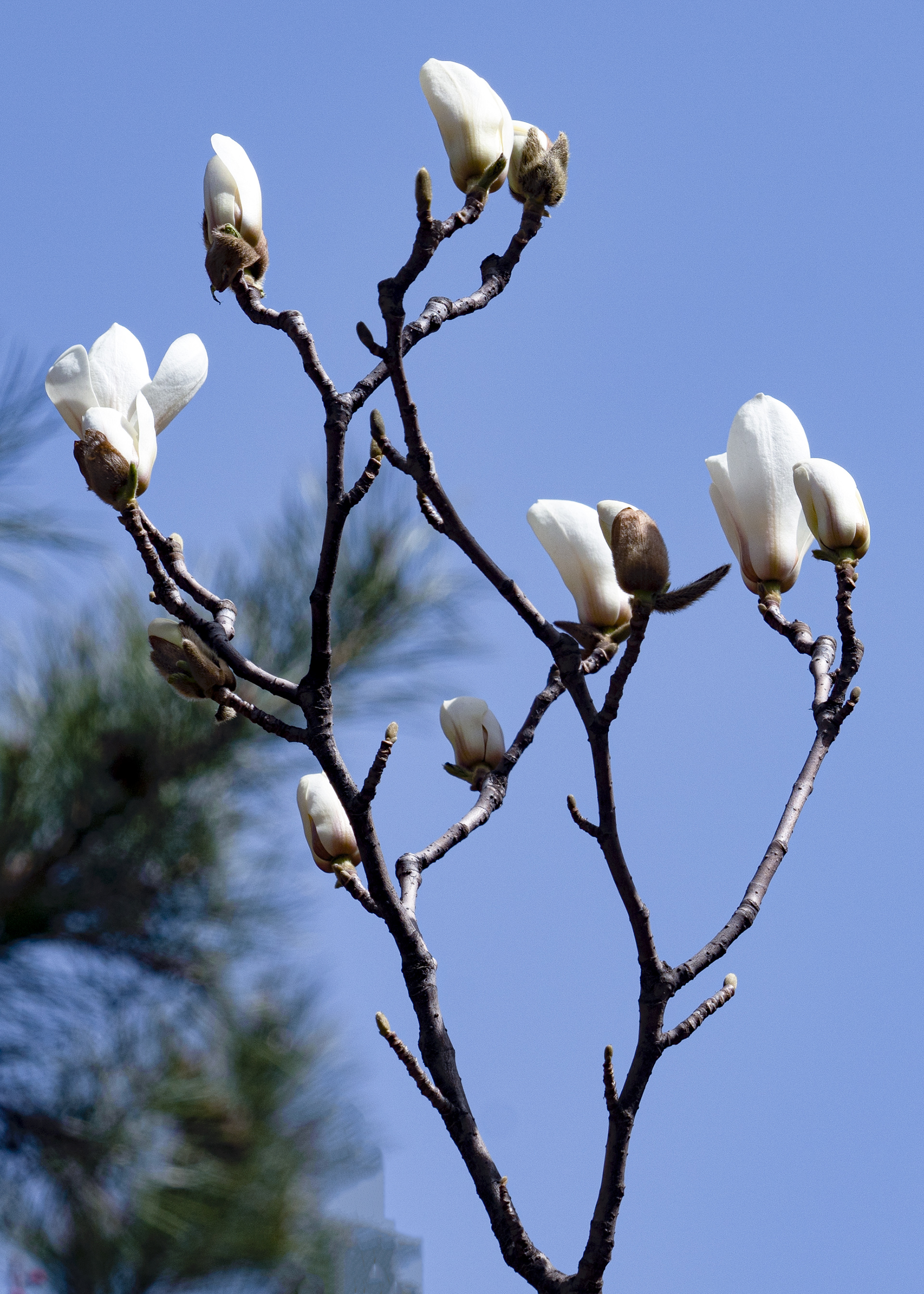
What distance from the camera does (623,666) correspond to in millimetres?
368

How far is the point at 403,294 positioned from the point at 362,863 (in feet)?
0.61

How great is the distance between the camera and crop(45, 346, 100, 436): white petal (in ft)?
1.43

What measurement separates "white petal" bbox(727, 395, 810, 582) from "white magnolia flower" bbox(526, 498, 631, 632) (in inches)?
2.3

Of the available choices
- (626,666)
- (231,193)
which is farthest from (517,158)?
(626,666)

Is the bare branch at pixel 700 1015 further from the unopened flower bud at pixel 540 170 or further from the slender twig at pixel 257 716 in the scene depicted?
the unopened flower bud at pixel 540 170

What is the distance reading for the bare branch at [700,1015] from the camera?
0.38 meters

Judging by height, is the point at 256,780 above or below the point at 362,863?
above

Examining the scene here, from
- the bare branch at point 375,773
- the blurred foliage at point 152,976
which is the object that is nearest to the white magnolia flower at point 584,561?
the bare branch at point 375,773

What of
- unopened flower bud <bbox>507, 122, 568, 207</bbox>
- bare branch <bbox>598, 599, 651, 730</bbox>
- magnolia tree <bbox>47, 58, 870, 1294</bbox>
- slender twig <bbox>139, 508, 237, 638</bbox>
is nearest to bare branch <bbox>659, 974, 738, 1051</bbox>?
magnolia tree <bbox>47, 58, 870, 1294</bbox>

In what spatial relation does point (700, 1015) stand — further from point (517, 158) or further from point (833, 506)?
point (517, 158)

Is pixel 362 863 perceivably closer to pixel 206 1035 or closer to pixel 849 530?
pixel 849 530

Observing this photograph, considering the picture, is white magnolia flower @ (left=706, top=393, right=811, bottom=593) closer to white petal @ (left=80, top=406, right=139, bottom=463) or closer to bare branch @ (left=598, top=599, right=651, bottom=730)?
bare branch @ (left=598, top=599, right=651, bottom=730)

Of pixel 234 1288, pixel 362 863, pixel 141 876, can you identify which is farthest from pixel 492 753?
pixel 234 1288

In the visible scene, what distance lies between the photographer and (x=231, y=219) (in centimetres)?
45
